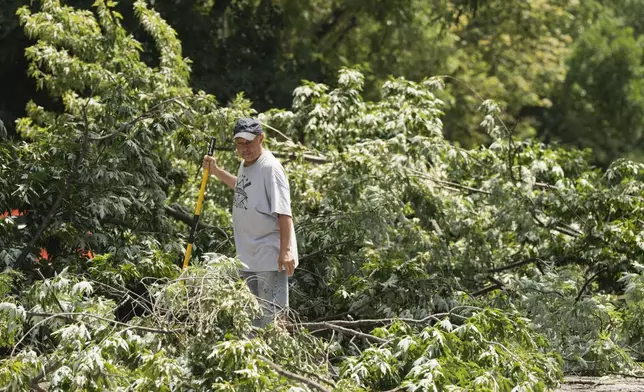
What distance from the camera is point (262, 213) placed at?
719 centimetres

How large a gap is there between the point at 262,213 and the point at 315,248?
1.99 metres

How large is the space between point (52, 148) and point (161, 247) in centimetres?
108

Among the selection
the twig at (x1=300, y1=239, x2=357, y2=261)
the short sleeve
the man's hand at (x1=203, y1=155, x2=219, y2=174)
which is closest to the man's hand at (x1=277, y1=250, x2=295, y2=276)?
the short sleeve

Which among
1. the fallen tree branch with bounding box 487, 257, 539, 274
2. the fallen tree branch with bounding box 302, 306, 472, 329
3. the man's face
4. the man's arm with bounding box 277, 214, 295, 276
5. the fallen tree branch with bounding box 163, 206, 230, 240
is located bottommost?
the fallen tree branch with bounding box 487, 257, 539, 274

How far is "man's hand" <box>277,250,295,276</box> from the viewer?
7.08 meters

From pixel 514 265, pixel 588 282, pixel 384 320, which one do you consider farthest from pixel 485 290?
pixel 384 320

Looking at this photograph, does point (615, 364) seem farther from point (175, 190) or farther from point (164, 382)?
point (175, 190)

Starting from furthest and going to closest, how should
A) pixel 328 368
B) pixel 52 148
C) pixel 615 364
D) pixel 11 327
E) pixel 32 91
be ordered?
pixel 32 91
pixel 52 148
pixel 615 364
pixel 328 368
pixel 11 327

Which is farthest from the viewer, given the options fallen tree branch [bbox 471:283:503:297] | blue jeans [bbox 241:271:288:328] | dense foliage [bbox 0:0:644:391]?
fallen tree branch [bbox 471:283:503:297]

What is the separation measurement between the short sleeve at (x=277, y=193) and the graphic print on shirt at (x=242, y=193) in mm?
156

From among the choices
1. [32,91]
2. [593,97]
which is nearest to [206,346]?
[32,91]

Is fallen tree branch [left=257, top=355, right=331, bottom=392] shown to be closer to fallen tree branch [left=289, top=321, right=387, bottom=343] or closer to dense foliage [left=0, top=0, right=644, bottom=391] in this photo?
dense foliage [left=0, top=0, right=644, bottom=391]

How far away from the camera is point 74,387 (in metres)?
5.81

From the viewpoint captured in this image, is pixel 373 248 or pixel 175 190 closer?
pixel 373 248
